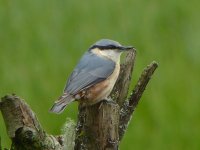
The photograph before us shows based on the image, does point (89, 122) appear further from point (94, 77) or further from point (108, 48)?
point (108, 48)

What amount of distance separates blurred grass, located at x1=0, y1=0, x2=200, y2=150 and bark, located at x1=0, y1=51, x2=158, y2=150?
2797 mm

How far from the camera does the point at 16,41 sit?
9750 mm

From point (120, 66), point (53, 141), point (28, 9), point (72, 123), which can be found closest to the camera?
point (53, 141)

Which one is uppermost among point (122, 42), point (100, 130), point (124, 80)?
point (124, 80)

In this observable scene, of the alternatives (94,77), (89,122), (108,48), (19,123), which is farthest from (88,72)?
(19,123)

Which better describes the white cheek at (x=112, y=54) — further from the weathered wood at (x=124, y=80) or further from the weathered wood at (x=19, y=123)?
the weathered wood at (x=19, y=123)

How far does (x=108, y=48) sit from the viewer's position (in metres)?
6.06

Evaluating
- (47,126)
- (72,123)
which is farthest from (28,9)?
(72,123)

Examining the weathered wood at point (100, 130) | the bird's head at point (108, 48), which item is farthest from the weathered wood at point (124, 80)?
the weathered wood at point (100, 130)

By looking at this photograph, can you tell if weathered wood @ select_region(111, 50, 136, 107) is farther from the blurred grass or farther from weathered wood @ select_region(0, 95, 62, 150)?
the blurred grass

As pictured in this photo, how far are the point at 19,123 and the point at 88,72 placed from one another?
1345 mm

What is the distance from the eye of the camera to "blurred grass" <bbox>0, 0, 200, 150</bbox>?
8.52 m

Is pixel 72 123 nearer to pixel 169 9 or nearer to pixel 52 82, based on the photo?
pixel 52 82

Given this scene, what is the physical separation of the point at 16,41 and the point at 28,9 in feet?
2.75
